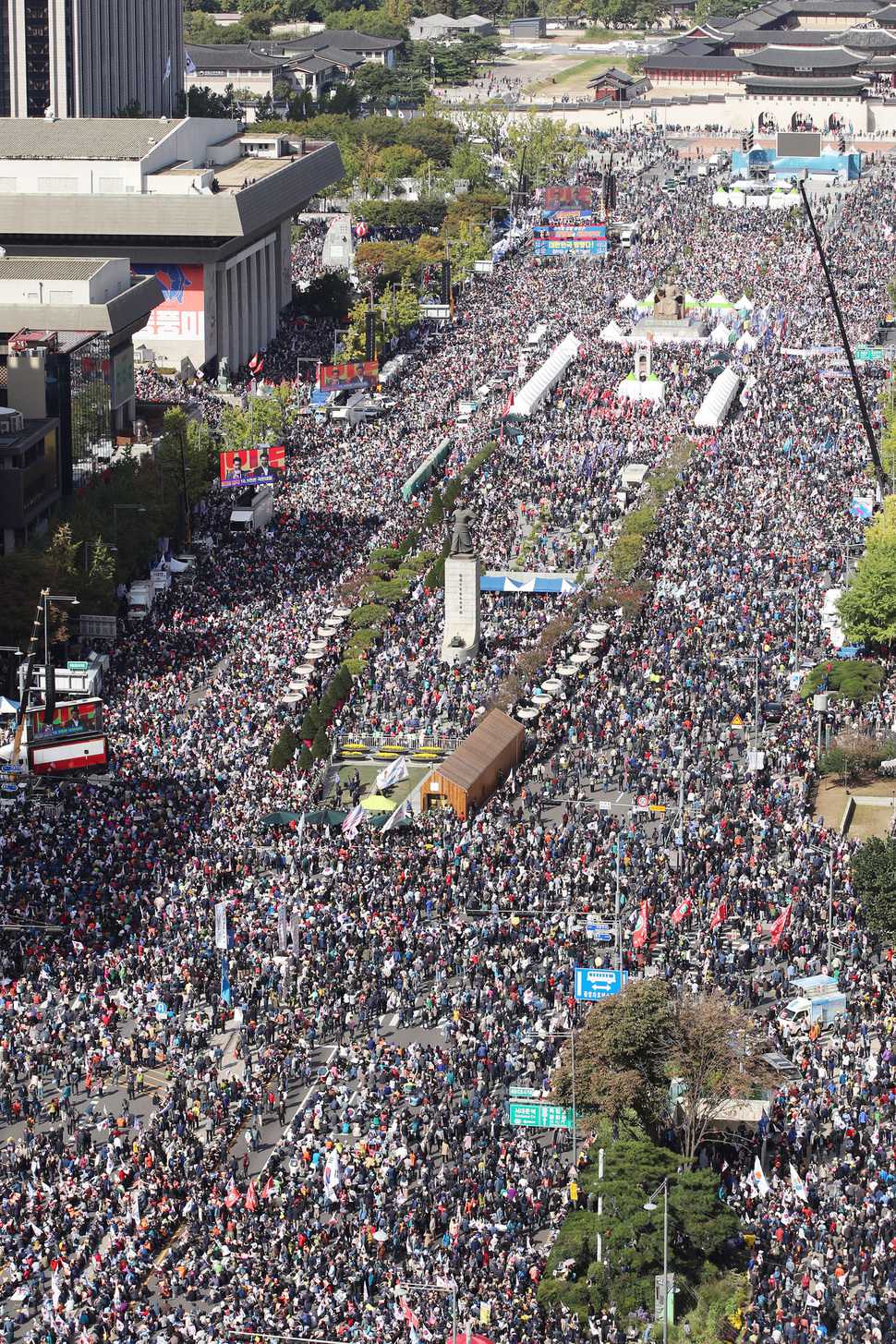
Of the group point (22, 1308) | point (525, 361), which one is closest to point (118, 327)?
point (525, 361)

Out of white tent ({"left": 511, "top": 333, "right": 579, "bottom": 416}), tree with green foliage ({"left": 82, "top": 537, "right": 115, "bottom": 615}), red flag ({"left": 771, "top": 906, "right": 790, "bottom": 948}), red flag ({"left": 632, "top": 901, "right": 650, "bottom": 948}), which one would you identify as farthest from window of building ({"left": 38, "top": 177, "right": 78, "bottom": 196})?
red flag ({"left": 771, "top": 906, "right": 790, "bottom": 948})

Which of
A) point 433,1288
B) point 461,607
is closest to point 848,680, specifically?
point 461,607

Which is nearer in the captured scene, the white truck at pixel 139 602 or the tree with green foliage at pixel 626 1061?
the tree with green foliage at pixel 626 1061

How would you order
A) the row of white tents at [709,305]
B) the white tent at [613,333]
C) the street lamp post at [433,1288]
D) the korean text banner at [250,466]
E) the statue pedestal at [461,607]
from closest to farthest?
the street lamp post at [433,1288], the statue pedestal at [461,607], the korean text banner at [250,466], the white tent at [613,333], the row of white tents at [709,305]

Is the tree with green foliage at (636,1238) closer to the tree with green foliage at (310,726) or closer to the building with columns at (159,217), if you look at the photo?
the tree with green foliage at (310,726)

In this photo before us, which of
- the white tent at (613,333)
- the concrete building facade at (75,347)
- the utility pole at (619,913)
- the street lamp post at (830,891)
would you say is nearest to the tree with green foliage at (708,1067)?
the utility pole at (619,913)

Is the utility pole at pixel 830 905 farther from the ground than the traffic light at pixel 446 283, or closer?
farther from the ground

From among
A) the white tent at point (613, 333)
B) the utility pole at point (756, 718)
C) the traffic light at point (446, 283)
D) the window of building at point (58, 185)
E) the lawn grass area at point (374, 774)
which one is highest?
the window of building at point (58, 185)
